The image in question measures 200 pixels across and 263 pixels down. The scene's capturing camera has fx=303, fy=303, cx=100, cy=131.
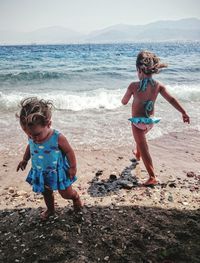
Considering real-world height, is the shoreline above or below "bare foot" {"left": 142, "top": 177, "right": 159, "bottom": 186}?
below

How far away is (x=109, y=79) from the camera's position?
15898 mm

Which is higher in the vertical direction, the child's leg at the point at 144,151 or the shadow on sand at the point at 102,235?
the child's leg at the point at 144,151

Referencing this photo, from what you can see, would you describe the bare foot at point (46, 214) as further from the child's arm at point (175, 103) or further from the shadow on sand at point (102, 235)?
the child's arm at point (175, 103)

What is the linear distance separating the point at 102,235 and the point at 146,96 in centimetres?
202

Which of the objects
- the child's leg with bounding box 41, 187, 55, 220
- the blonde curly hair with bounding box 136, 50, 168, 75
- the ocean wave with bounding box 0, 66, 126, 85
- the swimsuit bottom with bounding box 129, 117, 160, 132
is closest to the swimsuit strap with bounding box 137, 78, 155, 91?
the blonde curly hair with bounding box 136, 50, 168, 75

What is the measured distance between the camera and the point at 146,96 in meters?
4.16

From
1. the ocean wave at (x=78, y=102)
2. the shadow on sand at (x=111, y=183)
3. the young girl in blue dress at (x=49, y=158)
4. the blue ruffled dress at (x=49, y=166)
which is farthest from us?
the ocean wave at (x=78, y=102)

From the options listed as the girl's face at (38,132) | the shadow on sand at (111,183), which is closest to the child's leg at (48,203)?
the girl's face at (38,132)

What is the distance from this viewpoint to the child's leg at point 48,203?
10.5 feet

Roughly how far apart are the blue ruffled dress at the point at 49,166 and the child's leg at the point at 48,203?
0.67 ft

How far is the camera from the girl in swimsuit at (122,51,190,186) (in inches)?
160

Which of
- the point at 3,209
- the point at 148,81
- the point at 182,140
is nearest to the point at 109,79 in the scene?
the point at 182,140

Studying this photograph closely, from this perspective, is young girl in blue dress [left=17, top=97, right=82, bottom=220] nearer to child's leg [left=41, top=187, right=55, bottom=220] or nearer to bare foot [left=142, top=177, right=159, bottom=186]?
child's leg [left=41, top=187, right=55, bottom=220]

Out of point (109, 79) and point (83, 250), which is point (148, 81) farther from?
point (109, 79)
